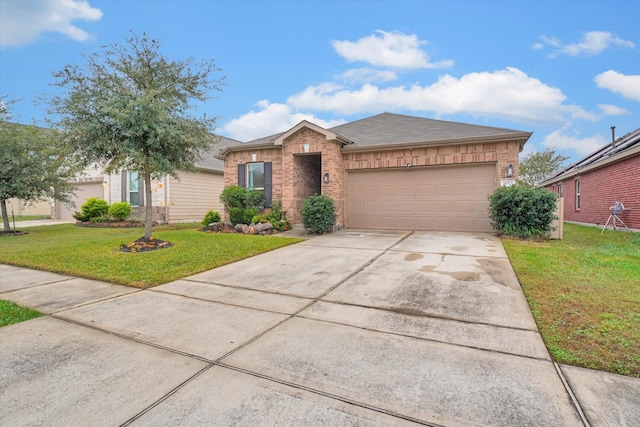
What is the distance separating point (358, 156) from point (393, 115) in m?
4.34

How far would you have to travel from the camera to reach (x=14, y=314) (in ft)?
11.7

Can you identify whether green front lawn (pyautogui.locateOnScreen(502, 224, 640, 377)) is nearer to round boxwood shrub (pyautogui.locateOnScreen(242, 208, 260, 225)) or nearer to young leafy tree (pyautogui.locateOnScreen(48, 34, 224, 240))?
young leafy tree (pyautogui.locateOnScreen(48, 34, 224, 240))

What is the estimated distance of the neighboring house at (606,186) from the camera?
10945mm

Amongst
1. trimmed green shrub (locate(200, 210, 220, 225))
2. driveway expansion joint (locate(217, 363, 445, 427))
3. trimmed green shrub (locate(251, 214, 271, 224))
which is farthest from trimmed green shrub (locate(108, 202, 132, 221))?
driveway expansion joint (locate(217, 363, 445, 427))

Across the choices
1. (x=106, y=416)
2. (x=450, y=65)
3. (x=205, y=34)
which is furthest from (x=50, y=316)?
(x=450, y=65)

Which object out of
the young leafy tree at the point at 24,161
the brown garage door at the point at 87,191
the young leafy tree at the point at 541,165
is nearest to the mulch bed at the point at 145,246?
the young leafy tree at the point at 24,161

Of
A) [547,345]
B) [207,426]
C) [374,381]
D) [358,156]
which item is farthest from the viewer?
[358,156]

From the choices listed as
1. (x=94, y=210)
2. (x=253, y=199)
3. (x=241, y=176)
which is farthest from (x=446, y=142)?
(x=94, y=210)

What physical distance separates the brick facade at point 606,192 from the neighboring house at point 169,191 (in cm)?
1635

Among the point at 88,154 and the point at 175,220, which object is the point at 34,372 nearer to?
the point at 88,154

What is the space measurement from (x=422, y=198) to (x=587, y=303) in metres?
7.67

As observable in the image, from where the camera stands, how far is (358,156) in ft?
38.3

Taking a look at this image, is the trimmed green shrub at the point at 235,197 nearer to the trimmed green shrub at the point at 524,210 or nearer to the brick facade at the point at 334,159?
the brick facade at the point at 334,159

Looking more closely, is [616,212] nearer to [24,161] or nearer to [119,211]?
[119,211]
